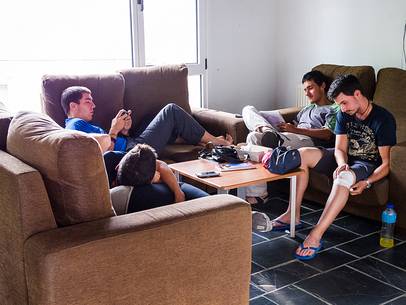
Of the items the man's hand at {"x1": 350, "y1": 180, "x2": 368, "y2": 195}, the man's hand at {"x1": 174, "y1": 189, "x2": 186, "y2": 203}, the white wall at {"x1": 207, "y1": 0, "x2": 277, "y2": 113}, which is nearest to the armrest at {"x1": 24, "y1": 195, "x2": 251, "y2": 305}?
the man's hand at {"x1": 174, "y1": 189, "x2": 186, "y2": 203}

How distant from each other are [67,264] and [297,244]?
1802 millimetres

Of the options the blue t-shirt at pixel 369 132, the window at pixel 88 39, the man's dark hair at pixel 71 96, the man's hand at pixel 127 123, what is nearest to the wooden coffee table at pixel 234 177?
the blue t-shirt at pixel 369 132

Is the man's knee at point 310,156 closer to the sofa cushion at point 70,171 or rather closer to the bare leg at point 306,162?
the bare leg at point 306,162

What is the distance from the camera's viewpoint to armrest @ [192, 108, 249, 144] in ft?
12.1

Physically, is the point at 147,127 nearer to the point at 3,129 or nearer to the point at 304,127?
the point at 304,127

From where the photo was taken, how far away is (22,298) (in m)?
1.61

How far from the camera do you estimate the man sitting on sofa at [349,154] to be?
2.80 metres

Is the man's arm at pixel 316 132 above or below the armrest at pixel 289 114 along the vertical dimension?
below

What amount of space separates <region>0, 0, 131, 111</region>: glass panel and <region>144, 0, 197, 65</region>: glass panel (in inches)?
8.3

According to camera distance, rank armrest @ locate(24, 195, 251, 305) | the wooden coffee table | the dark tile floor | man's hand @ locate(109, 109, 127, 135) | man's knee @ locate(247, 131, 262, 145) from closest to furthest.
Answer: armrest @ locate(24, 195, 251, 305) < the dark tile floor < the wooden coffee table < man's hand @ locate(109, 109, 127, 135) < man's knee @ locate(247, 131, 262, 145)

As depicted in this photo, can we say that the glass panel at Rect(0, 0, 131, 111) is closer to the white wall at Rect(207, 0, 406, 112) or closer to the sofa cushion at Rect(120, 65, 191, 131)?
the sofa cushion at Rect(120, 65, 191, 131)

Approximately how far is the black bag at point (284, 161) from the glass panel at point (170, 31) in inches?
75.1

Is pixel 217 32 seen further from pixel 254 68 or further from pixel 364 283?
pixel 364 283

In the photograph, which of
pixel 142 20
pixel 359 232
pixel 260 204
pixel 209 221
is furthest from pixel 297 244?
pixel 142 20
